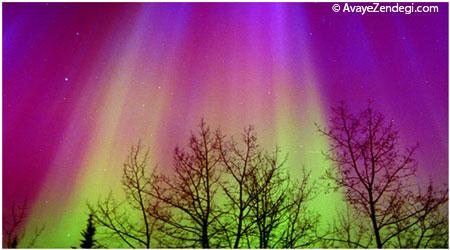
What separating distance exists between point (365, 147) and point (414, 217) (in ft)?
4.97

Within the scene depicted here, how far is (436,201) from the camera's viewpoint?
278 inches

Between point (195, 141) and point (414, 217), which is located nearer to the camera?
point (414, 217)

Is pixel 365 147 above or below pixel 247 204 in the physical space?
above

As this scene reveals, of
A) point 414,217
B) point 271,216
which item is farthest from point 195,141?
point 414,217

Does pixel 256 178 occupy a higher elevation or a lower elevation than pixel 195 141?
lower

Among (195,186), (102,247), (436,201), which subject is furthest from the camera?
(195,186)

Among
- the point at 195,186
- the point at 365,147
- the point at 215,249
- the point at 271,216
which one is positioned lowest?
the point at 215,249

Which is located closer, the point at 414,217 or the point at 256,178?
the point at 414,217

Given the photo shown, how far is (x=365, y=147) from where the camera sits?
7.78 m

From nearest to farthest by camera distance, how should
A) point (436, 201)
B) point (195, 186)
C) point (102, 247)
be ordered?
1. point (436, 201)
2. point (102, 247)
3. point (195, 186)

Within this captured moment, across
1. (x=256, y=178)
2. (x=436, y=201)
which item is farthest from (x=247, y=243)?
(x=436, y=201)

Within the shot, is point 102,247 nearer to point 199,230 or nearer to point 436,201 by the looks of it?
point 199,230

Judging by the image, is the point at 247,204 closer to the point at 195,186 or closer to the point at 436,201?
the point at 195,186

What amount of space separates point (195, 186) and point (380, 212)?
3560mm
